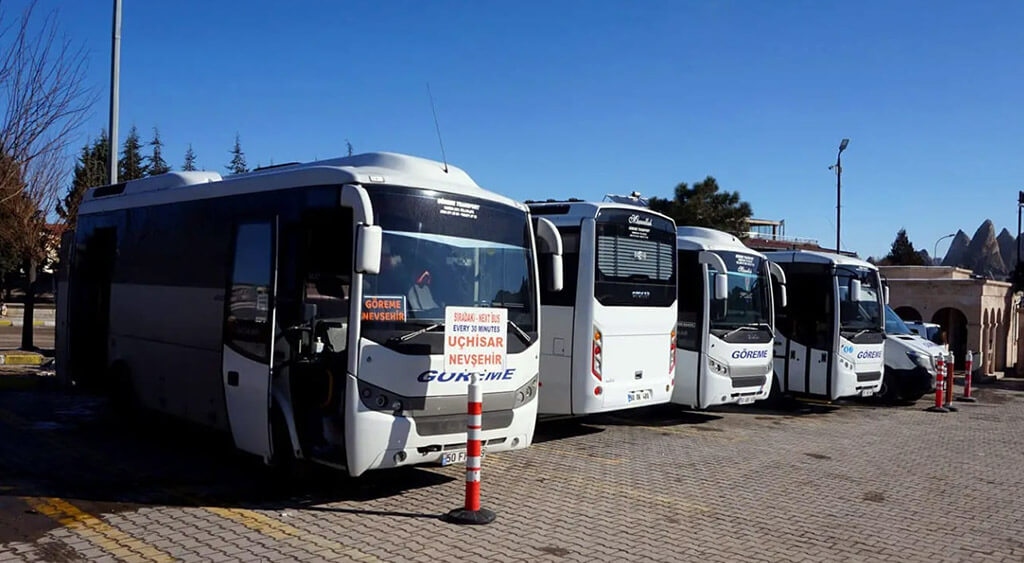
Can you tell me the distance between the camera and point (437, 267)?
773 cm

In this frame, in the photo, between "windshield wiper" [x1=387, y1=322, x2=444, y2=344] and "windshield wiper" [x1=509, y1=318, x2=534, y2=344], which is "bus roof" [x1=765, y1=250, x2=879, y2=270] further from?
"windshield wiper" [x1=387, y1=322, x2=444, y2=344]

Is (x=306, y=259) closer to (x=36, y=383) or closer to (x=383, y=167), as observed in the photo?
(x=383, y=167)

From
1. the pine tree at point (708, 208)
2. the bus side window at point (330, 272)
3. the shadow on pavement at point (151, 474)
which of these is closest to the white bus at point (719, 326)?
the shadow on pavement at point (151, 474)

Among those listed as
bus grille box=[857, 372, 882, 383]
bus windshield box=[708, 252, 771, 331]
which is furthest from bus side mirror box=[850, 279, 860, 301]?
bus windshield box=[708, 252, 771, 331]

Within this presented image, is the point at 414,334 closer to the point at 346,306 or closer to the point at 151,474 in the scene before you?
the point at 346,306

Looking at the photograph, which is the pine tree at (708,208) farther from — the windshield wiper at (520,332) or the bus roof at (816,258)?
the windshield wiper at (520,332)

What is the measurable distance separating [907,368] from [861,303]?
2.75 m

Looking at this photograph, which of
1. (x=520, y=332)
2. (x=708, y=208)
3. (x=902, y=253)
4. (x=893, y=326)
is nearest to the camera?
(x=520, y=332)

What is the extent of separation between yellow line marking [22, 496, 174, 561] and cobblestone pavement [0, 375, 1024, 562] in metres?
0.02

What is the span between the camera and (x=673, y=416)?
14.9m

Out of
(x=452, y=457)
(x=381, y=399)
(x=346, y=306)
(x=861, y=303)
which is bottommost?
(x=452, y=457)

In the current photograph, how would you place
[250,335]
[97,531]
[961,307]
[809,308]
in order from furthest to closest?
[961,307] < [809,308] < [250,335] < [97,531]

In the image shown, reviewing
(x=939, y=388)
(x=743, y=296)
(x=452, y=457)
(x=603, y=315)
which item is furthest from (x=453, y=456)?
(x=939, y=388)

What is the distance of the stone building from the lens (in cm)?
3002
